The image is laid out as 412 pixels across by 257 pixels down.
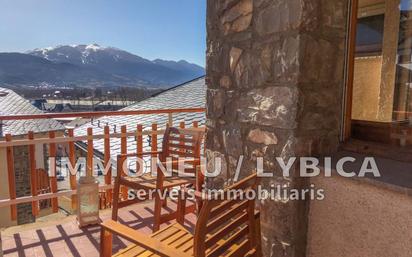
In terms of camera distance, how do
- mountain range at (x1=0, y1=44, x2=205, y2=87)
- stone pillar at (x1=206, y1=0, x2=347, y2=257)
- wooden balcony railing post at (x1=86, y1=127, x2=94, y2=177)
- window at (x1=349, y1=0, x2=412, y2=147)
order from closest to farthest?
stone pillar at (x1=206, y1=0, x2=347, y2=257) < window at (x1=349, y1=0, x2=412, y2=147) < wooden balcony railing post at (x1=86, y1=127, x2=94, y2=177) < mountain range at (x1=0, y1=44, x2=205, y2=87)

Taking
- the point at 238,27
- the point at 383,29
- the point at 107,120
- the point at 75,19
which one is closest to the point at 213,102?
the point at 238,27

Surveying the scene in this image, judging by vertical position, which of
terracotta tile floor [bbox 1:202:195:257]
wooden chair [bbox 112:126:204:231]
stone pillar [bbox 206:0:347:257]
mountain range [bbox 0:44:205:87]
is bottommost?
terracotta tile floor [bbox 1:202:195:257]

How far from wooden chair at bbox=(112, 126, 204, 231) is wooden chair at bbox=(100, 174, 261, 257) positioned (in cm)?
72

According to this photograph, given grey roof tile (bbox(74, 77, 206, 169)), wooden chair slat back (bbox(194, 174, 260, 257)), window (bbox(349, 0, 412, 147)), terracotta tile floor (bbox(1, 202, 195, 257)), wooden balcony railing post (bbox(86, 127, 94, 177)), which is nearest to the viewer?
wooden chair slat back (bbox(194, 174, 260, 257))

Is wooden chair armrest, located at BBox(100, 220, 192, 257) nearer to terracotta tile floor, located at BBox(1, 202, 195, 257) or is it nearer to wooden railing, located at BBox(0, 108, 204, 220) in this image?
terracotta tile floor, located at BBox(1, 202, 195, 257)

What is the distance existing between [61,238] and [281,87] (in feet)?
7.21

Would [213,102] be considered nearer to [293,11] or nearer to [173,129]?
[293,11]

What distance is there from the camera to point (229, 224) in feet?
4.91

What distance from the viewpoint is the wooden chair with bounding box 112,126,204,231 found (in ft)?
8.29

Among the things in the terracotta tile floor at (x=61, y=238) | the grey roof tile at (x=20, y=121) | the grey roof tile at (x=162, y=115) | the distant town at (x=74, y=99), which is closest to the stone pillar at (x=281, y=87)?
the terracotta tile floor at (x=61, y=238)

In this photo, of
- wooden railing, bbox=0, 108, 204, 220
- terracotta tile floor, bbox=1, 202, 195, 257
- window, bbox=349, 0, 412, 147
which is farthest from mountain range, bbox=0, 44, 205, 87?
window, bbox=349, 0, 412, 147

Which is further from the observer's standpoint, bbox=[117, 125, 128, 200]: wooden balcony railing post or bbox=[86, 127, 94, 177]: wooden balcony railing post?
bbox=[117, 125, 128, 200]: wooden balcony railing post

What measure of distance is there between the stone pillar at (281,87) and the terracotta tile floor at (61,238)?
4.38ft

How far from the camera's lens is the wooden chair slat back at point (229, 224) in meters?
1.29
